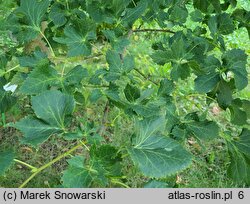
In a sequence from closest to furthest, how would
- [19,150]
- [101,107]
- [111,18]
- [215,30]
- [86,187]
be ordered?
[86,187] < [111,18] < [215,30] < [19,150] < [101,107]

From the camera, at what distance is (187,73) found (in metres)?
1.18

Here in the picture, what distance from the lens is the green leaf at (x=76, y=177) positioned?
826 millimetres

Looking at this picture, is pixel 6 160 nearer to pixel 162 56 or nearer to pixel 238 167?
pixel 162 56

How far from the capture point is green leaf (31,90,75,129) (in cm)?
91

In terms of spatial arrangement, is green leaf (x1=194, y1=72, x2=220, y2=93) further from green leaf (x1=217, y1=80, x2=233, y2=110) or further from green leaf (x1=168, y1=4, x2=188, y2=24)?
green leaf (x1=168, y1=4, x2=188, y2=24)

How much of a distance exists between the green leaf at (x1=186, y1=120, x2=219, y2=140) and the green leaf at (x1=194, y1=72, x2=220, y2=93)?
0.30 feet

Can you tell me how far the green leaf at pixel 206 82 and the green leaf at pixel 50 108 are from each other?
0.41m

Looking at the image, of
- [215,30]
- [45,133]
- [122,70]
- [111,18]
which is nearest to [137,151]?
[45,133]

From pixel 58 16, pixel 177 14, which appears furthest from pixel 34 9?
pixel 177 14

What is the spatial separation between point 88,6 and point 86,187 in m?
0.58

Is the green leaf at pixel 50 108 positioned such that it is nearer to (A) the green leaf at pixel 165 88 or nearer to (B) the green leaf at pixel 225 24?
(A) the green leaf at pixel 165 88

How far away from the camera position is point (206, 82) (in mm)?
1186

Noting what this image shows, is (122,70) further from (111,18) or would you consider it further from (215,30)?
(215,30)

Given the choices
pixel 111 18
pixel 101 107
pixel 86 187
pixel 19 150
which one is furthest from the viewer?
pixel 101 107
